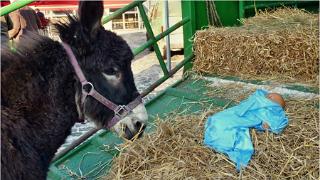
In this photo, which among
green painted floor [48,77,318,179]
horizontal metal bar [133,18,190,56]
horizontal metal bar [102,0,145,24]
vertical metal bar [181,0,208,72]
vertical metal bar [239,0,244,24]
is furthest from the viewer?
vertical metal bar [239,0,244,24]

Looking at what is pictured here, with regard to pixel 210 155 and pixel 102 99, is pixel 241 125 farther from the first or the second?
pixel 102 99

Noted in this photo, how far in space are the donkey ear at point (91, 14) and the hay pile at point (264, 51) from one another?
249 cm

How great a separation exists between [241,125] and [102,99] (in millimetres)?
1139

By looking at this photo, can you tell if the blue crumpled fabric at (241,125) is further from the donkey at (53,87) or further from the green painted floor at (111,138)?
the donkey at (53,87)

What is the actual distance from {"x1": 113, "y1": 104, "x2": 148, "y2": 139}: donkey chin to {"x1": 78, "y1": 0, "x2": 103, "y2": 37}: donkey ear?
61 centimetres

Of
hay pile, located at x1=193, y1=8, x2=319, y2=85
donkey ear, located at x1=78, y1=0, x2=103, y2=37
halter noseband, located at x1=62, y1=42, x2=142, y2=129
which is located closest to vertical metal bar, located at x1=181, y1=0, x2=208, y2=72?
hay pile, located at x1=193, y1=8, x2=319, y2=85

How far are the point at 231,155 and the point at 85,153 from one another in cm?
158

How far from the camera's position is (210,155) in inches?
119

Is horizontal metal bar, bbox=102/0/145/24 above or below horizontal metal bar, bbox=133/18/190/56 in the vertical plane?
above

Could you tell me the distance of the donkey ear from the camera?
231 cm

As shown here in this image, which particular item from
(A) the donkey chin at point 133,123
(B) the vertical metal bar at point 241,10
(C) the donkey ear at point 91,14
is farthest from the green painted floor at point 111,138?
(B) the vertical metal bar at point 241,10

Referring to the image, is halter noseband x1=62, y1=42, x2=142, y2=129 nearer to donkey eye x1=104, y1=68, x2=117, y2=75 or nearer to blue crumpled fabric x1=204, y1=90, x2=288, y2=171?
donkey eye x1=104, y1=68, x2=117, y2=75

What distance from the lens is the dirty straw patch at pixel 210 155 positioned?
2814mm

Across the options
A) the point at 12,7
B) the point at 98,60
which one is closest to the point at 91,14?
the point at 98,60
